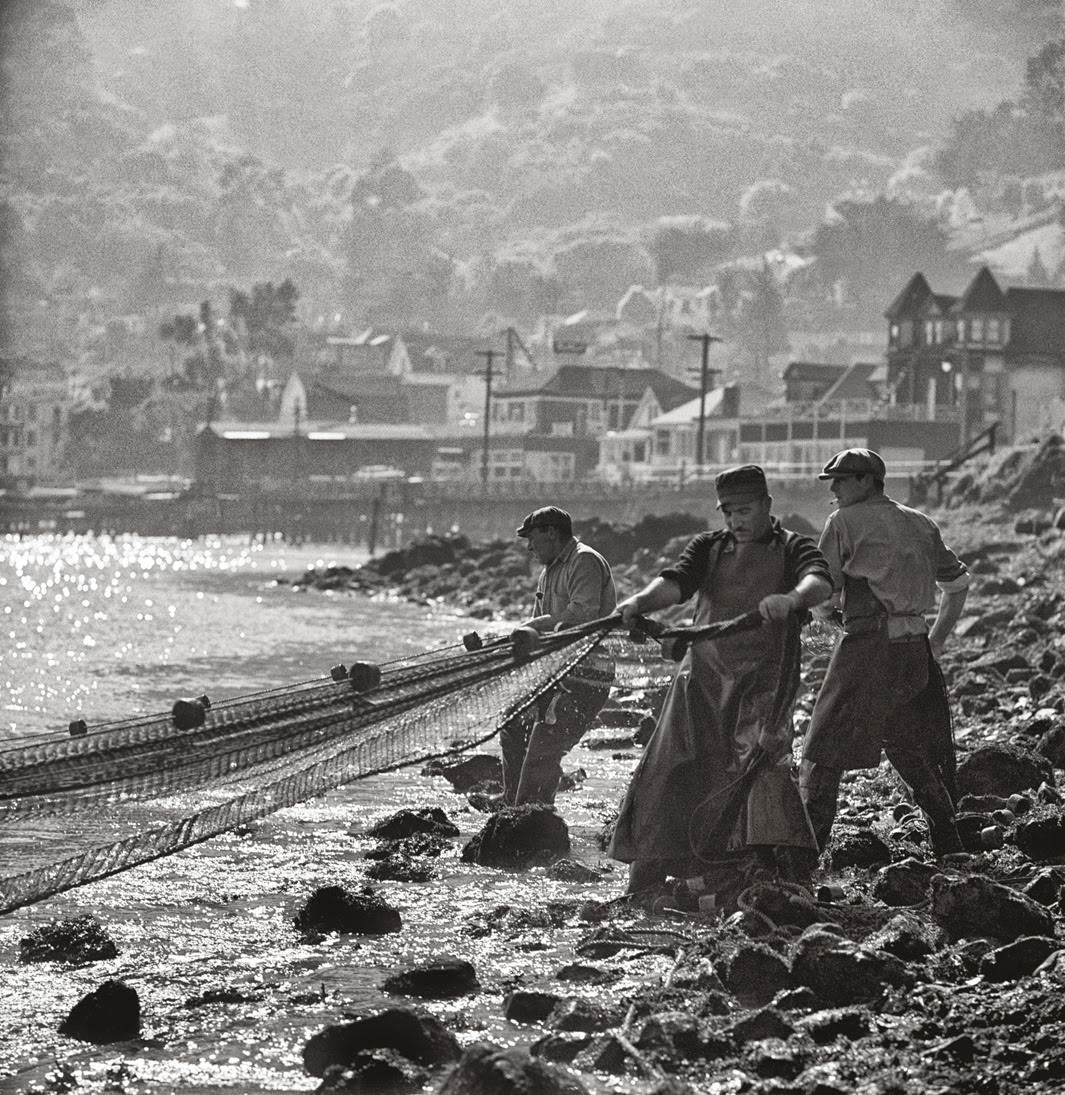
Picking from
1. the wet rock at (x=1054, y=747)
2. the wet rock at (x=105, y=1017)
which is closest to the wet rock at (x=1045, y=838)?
the wet rock at (x=1054, y=747)

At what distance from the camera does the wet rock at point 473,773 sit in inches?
604

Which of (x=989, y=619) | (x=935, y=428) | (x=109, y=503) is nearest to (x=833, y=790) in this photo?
(x=989, y=619)

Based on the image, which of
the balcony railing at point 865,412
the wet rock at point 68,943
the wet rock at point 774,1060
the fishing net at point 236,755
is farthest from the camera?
the balcony railing at point 865,412

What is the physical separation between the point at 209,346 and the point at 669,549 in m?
118

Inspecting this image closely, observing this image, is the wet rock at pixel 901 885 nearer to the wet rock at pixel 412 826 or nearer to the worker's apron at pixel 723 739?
the worker's apron at pixel 723 739

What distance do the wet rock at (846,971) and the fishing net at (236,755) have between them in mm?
2222

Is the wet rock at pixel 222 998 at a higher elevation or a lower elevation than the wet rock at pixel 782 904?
lower

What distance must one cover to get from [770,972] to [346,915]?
A: 2679mm

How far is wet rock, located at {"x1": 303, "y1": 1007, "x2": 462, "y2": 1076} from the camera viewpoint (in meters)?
7.27

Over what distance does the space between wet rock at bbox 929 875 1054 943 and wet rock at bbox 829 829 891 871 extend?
1.81 m

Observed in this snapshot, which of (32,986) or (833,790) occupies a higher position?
(833,790)

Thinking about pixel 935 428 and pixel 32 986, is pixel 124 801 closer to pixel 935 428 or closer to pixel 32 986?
pixel 32 986

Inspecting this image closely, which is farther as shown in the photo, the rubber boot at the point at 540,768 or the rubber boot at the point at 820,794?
the rubber boot at the point at 540,768

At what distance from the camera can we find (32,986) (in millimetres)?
8641
